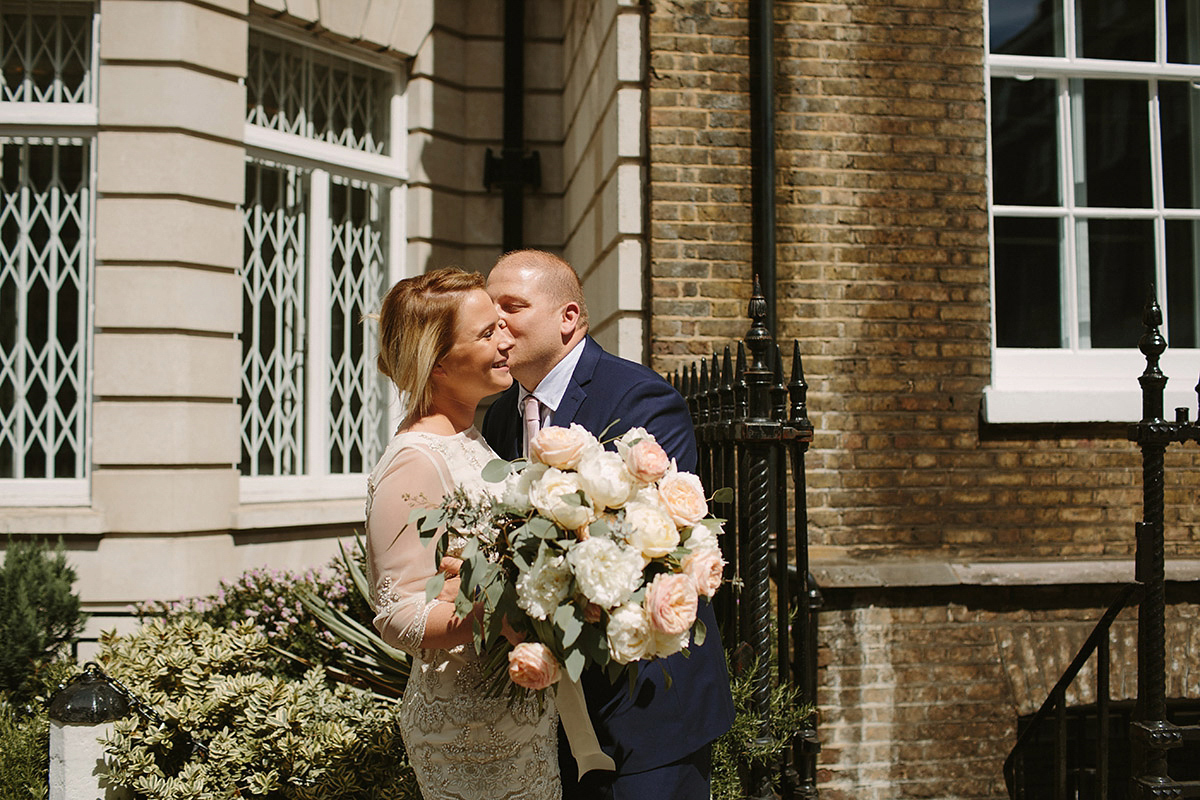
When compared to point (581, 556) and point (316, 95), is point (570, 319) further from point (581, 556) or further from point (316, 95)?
point (316, 95)

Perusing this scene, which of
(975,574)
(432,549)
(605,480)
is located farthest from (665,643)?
(975,574)

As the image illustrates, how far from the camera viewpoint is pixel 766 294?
5.11 meters

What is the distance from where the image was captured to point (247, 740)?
3852mm

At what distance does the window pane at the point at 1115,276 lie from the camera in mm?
5621

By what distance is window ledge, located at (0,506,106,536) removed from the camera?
20.1 ft

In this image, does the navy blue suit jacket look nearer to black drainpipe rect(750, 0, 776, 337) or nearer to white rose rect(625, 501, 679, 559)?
white rose rect(625, 501, 679, 559)

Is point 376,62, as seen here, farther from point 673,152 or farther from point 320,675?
point 320,675

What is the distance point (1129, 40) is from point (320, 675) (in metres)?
5.92

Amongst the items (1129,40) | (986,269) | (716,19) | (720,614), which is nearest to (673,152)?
(716,19)

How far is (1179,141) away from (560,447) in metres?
5.57

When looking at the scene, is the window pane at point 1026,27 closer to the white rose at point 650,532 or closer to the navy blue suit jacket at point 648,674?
the navy blue suit jacket at point 648,674

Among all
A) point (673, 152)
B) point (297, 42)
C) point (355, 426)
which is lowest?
point (355, 426)

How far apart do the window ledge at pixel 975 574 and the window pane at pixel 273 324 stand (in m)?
4.21

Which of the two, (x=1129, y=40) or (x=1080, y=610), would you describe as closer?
(x=1080, y=610)
